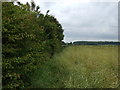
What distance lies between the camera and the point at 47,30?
12797 millimetres

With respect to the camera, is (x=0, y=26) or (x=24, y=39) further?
(x=24, y=39)

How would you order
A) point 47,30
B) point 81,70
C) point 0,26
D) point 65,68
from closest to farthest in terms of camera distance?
point 0,26 → point 81,70 → point 65,68 → point 47,30

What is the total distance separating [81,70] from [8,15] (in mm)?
3611

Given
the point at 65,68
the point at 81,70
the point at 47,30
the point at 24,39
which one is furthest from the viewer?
the point at 47,30

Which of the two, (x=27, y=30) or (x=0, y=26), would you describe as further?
(x=27, y=30)

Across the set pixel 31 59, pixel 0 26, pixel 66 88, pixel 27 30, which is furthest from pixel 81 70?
pixel 0 26

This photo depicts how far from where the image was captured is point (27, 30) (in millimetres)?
6691

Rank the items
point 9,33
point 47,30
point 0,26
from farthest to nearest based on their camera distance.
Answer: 1. point 47,30
2. point 9,33
3. point 0,26

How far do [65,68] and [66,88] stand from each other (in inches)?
109

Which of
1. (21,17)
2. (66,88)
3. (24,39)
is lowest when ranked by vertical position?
(66,88)

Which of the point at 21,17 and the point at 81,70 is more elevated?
the point at 21,17

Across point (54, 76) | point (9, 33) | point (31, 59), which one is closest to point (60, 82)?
point (54, 76)

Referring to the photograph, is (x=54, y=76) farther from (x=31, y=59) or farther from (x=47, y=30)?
(x=47, y=30)

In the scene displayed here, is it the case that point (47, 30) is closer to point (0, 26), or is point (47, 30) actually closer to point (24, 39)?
point (24, 39)
